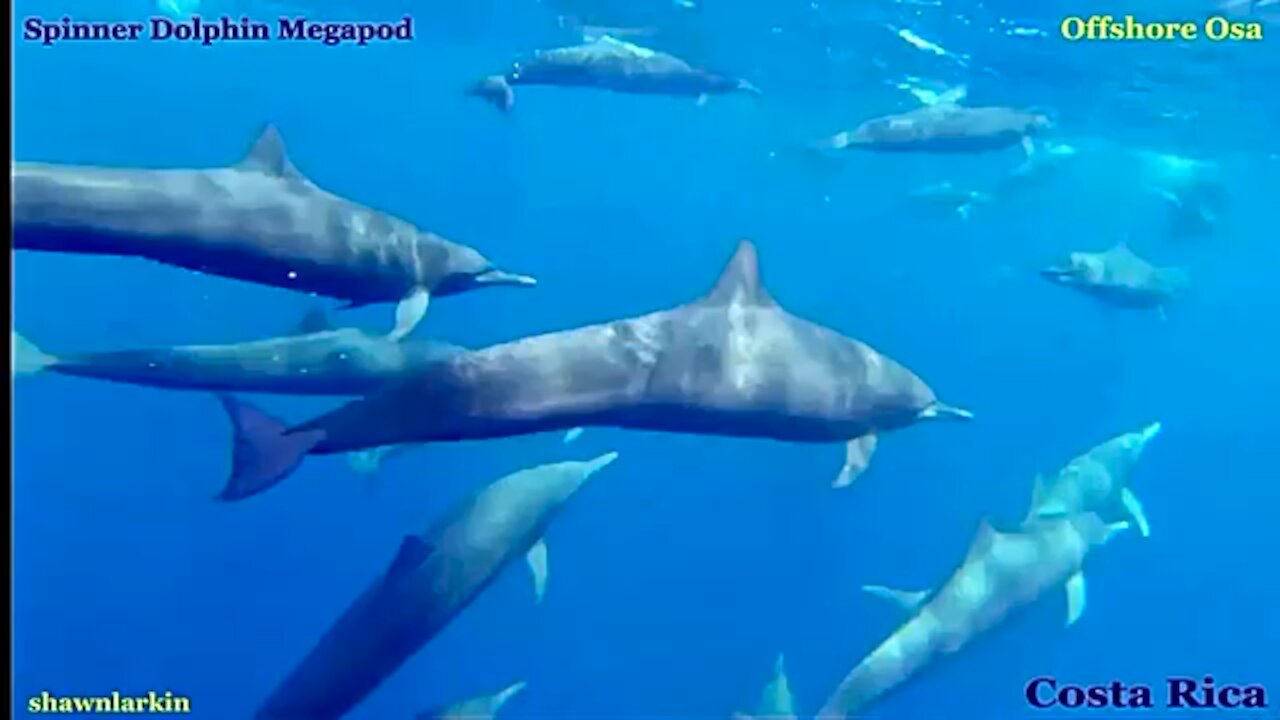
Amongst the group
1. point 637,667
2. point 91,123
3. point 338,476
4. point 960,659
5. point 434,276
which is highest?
point 91,123

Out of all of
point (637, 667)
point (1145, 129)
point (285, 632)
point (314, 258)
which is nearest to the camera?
point (314, 258)

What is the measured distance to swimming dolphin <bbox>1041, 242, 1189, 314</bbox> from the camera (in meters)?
5.30

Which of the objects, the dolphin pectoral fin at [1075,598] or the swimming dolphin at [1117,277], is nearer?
the dolphin pectoral fin at [1075,598]

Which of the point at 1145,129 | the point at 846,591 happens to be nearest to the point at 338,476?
the point at 846,591

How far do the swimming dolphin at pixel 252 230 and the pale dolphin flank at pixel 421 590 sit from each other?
2.47 feet

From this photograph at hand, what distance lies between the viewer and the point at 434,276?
4.61 m

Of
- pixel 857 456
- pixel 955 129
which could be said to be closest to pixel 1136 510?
pixel 857 456

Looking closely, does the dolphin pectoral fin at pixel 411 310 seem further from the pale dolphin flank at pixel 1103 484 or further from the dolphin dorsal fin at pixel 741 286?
the pale dolphin flank at pixel 1103 484

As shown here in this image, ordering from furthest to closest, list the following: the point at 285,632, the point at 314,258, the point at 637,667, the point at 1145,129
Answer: the point at 1145,129 < the point at 637,667 < the point at 285,632 < the point at 314,258

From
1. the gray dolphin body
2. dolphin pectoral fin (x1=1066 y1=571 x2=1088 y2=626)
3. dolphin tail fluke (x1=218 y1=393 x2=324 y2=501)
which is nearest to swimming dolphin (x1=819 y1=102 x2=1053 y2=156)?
dolphin pectoral fin (x1=1066 y1=571 x2=1088 y2=626)

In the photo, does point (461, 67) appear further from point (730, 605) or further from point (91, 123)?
Answer: point (730, 605)

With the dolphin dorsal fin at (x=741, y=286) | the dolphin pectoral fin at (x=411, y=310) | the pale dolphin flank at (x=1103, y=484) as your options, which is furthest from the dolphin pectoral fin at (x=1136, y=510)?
the dolphin pectoral fin at (x=411, y=310)

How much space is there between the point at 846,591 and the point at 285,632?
7.02 ft

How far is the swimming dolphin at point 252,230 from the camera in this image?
4402 mm
